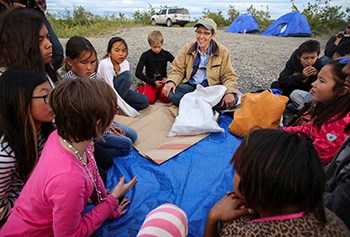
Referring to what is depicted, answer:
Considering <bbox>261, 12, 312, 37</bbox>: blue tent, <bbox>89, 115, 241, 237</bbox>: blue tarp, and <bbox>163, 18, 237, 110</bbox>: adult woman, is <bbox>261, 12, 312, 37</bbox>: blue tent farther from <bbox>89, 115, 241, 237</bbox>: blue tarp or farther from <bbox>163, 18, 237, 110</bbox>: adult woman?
<bbox>89, 115, 241, 237</bbox>: blue tarp

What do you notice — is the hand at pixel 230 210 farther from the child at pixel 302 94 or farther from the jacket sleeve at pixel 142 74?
the jacket sleeve at pixel 142 74

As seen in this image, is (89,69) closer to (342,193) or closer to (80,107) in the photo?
(80,107)

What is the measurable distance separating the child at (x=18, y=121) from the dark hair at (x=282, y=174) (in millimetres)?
1201

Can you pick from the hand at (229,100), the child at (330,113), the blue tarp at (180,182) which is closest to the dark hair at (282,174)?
the blue tarp at (180,182)

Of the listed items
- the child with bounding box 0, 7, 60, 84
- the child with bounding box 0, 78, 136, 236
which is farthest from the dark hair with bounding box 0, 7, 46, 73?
the child with bounding box 0, 78, 136, 236

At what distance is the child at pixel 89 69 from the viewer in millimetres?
2580

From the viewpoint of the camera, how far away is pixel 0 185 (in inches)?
58.4

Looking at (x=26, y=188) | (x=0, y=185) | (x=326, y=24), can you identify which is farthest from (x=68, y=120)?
(x=326, y=24)

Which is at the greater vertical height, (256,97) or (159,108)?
(256,97)

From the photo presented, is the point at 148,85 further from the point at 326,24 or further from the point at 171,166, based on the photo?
the point at 326,24

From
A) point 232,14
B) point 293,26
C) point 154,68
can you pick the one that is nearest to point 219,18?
point 232,14

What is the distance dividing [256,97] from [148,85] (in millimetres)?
1705

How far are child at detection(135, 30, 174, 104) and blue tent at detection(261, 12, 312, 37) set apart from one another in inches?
372

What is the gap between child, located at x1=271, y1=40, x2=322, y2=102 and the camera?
3586 mm
